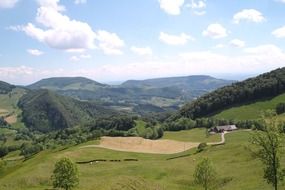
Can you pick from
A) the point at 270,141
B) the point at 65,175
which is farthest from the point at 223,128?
the point at 270,141

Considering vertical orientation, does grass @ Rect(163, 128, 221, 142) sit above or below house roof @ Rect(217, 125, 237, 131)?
below

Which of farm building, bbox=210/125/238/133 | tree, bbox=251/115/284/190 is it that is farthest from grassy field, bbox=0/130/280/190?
farm building, bbox=210/125/238/133

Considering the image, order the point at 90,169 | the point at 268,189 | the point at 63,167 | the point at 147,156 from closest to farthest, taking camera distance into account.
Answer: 1. the point at 268,189
2. the point at 63,167
3. the point at 90,169
4. the point at 147,156

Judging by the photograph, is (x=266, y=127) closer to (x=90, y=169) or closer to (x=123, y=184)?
(x=123, y=184)

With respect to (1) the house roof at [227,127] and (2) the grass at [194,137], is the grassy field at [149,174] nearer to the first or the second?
(2) the grass at [194,137]

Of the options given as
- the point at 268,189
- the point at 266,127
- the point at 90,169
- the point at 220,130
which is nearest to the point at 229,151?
the point at 90,169

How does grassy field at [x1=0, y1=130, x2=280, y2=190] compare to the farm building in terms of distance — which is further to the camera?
the farm building

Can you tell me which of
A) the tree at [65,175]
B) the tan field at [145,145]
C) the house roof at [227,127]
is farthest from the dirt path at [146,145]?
the tree at [65,175]

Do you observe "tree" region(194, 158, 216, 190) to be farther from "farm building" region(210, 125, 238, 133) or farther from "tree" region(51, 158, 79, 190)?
"farm building" region(210, 125, 238, 133)
